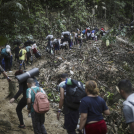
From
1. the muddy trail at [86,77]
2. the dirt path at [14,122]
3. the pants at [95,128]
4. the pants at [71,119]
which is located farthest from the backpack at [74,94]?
the dirt path at [14,122]

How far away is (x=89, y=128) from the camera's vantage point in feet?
9.13

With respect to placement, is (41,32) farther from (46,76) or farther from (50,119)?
(50,119)

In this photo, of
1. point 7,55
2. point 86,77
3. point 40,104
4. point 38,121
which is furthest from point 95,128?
point 7,55

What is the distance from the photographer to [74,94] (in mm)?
3375

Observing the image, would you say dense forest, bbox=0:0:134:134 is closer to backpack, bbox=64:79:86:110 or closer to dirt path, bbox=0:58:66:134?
dirt path, bbox=0:58:66:134

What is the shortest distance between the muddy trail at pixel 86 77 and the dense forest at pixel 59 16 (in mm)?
2308

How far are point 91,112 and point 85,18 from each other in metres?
23.3

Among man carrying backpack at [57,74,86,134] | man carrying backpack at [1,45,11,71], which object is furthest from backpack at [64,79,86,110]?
man carrying backpack at [1,45,11,71]

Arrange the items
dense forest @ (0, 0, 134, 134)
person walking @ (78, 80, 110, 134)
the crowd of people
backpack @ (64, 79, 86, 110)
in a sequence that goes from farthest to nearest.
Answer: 1. dense forest @ (0, 0, 134, 134)
2. backpack @ (64, 79, 86, 110)
3. person walking @ (78, 80, 110, 134)
4. the crowd of people

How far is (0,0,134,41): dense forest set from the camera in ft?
→ 46.9

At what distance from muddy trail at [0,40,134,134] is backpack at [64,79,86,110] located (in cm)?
146

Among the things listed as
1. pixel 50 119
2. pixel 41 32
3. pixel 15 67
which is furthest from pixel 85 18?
pixel 50 119

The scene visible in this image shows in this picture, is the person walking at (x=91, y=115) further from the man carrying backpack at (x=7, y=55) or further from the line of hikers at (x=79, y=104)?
the man carrying backpack at (x=7, y=55)

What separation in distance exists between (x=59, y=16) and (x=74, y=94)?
19.2 metres
